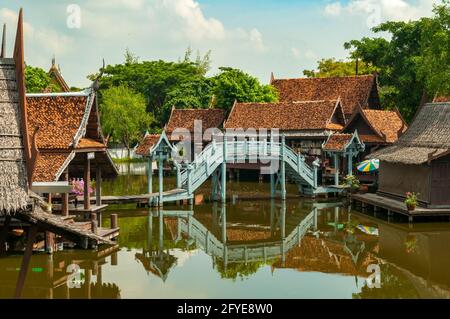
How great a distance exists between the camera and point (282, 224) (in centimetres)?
2622

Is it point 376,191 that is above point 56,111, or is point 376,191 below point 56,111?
below

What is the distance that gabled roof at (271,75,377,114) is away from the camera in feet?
158

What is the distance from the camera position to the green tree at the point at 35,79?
4719 centimetres

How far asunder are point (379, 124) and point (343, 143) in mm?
6947

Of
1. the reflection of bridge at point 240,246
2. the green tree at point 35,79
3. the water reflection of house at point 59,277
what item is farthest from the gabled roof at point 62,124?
the green tree at point 35,79

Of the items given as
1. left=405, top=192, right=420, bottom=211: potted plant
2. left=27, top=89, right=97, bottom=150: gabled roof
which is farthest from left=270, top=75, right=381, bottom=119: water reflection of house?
left=27, top=89, right=97, bottom=150: gabled roof

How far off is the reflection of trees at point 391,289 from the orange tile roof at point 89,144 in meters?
9.49

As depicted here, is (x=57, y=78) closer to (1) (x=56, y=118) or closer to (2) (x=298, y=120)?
(2) (x=298, y=120)

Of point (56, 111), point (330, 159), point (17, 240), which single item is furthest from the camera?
point (330, 159)

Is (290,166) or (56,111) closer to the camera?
(56,111)

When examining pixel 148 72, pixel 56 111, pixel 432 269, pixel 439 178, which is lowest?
pixel 432 269
